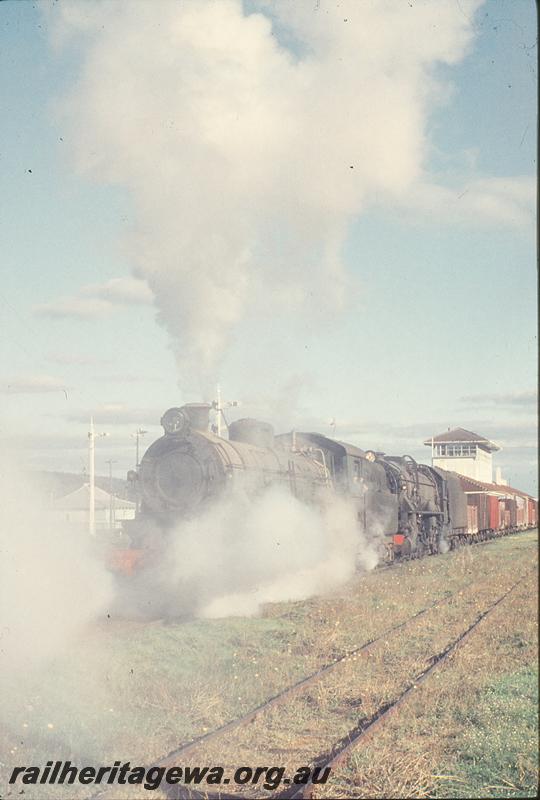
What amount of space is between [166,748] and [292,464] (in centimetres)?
1057

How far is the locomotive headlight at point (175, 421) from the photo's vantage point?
584 inches

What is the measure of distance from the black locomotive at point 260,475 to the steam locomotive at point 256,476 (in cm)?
2

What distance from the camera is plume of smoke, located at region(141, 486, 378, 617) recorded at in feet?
45.4

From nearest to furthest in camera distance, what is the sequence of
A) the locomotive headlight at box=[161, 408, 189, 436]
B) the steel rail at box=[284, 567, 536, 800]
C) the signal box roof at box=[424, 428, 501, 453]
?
the steel rail at box=[284, 567, 536, 800], the locomotive headlight at box=[161, 408, 189, 436], the signal box roof at box=[424, 428, 501, 453]

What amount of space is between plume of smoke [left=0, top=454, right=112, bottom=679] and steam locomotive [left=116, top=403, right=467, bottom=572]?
1274 mm

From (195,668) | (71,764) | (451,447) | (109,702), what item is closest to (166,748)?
(71,764)

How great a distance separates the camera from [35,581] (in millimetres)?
11555

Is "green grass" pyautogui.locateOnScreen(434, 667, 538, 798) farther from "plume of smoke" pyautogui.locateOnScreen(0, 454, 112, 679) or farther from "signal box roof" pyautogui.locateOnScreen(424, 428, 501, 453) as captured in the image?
"signal box roof" pyautogui.locateOnScreen(424, 428, 501, 453)

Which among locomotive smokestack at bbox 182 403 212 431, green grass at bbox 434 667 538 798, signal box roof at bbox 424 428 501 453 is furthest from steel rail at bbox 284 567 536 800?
signal box roof at bbox 424 428 501 453

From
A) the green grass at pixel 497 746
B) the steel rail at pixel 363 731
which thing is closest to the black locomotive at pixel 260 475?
the steel rail at pixel 363 731

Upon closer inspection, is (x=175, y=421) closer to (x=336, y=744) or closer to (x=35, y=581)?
(x=35, y=581)

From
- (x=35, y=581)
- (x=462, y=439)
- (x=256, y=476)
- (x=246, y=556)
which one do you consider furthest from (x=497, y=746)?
(x=462, y=439)

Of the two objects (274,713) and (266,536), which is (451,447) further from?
(274,713)

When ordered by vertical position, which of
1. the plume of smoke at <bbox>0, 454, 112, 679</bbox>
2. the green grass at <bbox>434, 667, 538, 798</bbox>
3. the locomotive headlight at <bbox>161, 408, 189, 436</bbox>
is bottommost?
the green grass at <bbox>434, 667, 538, 798</bbox>
